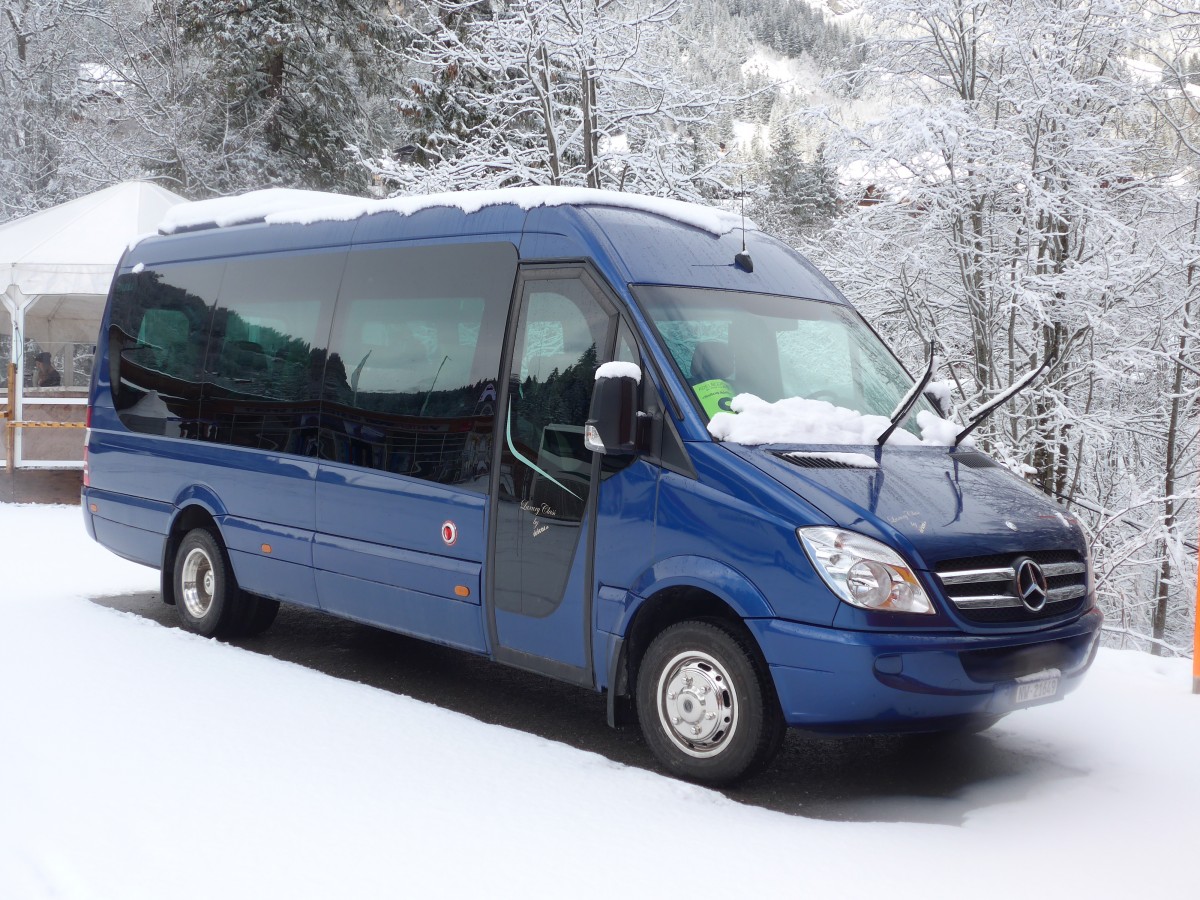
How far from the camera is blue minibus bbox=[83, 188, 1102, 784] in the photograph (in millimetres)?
5055

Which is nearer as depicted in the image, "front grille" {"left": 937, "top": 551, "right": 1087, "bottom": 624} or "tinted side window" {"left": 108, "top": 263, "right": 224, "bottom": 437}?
"front grille" {"left": 937, "top": 551, "right": 1087, "bottom": 624}

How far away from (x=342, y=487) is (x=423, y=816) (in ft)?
9.96

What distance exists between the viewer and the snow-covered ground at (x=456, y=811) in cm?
415

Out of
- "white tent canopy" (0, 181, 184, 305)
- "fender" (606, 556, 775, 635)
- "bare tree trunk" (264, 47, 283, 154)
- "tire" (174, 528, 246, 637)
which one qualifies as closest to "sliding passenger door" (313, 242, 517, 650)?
"fender" (606, 556, 775, 635)

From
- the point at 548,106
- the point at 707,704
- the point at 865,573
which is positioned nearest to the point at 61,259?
the point at 548,106

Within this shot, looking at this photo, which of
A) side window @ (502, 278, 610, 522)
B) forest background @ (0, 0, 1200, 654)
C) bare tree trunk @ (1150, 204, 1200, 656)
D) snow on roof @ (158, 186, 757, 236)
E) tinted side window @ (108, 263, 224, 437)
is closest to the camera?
side window @ (502, 278, 610, 522)

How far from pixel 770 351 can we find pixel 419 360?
2086mm

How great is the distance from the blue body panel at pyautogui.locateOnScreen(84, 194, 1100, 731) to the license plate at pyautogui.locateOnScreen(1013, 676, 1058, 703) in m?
0.06

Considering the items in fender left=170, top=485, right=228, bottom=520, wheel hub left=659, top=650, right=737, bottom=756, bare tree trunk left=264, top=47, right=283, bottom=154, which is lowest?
wheel hub left=659, top=650, right=737, bottom=756

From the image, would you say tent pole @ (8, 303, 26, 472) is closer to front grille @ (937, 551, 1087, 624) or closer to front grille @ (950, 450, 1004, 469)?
front grille @ (950, 450, 1004, 469)

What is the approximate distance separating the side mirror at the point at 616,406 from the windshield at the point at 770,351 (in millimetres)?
322

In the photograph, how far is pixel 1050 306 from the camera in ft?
43.8

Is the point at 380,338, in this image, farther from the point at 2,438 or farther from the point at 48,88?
the point at 48,88

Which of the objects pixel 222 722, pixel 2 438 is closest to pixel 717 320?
pixel 222 722
